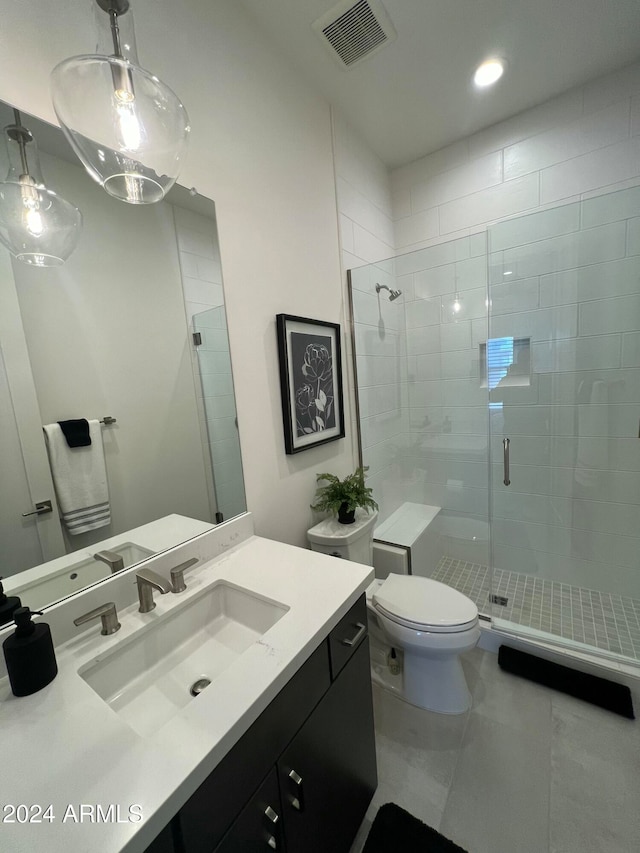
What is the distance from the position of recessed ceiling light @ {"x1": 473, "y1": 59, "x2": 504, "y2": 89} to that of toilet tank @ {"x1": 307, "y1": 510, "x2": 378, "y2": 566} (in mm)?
2306

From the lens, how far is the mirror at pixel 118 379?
0.82m

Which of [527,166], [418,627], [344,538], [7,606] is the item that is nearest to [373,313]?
[527,166]

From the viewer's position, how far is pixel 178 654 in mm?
936

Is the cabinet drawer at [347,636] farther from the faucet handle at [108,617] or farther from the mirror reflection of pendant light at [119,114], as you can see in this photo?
the mirror reflection of pendant light at [119,114]

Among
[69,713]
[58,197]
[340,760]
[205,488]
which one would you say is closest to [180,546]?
[205,488]

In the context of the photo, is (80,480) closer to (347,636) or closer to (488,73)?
(347,636)

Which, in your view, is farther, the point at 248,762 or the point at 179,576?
the point at 179,576

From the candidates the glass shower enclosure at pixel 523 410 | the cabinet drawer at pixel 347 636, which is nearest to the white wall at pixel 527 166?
the glass shower enclosure at pixel 523 410

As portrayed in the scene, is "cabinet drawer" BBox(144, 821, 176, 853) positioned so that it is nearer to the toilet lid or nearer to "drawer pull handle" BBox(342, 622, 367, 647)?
"drawer pull handle" BBox(342, 622, 367, 647)

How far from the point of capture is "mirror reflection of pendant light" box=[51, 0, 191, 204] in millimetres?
720

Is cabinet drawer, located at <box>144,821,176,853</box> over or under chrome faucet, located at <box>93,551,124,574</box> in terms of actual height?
under

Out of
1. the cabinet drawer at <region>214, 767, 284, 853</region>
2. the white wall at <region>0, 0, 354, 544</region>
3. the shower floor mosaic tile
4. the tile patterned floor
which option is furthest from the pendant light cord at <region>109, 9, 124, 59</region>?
the shower floor mosaic tile

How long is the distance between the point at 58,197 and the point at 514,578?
2.83 meters

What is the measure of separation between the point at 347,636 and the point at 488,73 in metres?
2.61
